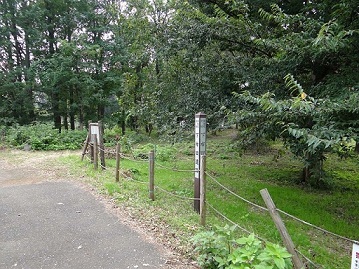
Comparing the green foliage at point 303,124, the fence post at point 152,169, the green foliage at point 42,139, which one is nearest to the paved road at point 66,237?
the fence post at point 152,169

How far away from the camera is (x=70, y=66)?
16781mm

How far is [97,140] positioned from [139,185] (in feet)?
7.98

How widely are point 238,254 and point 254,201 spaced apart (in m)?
3.96

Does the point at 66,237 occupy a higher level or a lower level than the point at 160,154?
lower

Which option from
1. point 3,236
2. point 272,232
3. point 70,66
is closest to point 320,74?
point 272,232

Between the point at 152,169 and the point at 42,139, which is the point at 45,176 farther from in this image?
the point at 42,139

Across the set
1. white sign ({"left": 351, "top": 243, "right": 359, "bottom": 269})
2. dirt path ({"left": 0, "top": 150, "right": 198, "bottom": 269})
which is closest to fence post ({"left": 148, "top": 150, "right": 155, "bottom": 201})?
dirt path ({"left": 0, "top": 150, "right": 198, "bottom": 269})

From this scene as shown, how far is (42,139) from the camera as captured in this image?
523 inches

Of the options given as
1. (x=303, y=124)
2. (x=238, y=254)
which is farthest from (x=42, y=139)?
(x=238, y=254)

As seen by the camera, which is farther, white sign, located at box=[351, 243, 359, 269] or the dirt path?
the dirt path

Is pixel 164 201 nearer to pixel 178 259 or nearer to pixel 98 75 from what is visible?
pixel 178 259

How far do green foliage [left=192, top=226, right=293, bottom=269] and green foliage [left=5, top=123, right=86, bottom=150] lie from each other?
11855 millimetres

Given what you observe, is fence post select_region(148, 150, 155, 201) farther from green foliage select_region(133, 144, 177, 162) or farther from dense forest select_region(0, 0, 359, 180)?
green foliage select_region(133, 144, 177, 162)

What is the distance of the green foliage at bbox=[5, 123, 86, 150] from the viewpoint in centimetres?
1311
